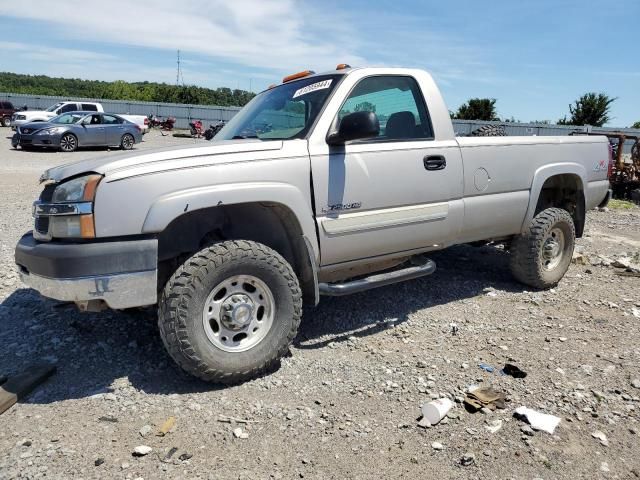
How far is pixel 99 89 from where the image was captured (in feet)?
346

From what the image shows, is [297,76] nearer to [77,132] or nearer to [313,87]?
[313,87]

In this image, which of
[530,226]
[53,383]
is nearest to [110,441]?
[53,383]

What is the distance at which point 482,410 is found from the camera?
10.3ft

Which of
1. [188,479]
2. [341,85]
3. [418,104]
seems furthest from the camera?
[418,104]

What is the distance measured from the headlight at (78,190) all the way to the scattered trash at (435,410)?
226 centimetres

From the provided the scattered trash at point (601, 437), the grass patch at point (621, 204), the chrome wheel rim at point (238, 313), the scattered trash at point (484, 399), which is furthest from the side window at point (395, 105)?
the grass patch at point (621, 204)

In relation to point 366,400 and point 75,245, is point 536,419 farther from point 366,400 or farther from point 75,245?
point 75,245

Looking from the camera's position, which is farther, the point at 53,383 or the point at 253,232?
the point at 253,232

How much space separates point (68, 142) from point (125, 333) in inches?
671

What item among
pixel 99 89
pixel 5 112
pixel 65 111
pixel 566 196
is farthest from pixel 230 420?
pixel 99 89

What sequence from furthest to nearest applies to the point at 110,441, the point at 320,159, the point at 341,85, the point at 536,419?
1. the point at 341,85
2. the point at 320,159
3. the point at 536,419
4. the point at 110,441

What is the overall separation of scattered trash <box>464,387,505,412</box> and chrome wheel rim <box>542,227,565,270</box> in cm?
240

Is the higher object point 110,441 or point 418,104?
point 418,104

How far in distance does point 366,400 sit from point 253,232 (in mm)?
1380
